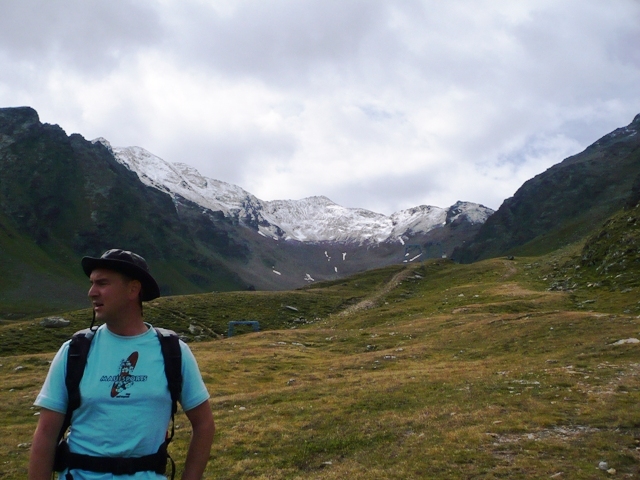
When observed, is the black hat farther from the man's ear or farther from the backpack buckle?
the backpack buckle

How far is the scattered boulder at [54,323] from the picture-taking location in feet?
215

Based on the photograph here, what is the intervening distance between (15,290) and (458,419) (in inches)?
8580

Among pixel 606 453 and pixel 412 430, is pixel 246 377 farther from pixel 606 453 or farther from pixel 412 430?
pixel 606 453

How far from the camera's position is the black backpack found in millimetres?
5770

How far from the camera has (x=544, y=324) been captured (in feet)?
121

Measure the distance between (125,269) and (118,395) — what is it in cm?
168

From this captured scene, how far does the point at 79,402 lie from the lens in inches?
233

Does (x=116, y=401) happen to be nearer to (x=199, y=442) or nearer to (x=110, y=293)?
(x=199, y=442)

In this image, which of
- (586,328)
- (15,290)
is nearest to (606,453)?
(586,328)

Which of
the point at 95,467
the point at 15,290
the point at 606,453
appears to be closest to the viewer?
the point at 95,467

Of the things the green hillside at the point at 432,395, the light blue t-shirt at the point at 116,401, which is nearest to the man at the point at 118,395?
the light blue t-shirt at the point at 116,401

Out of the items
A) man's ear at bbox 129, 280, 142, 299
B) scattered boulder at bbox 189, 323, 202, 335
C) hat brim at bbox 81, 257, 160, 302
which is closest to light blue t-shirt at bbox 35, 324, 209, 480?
man's ear at bbox 129, 280, 142, 299

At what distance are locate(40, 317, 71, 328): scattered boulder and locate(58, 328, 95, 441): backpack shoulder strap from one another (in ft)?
225

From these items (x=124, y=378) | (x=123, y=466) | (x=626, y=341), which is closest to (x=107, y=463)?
(x=123, y=466)
